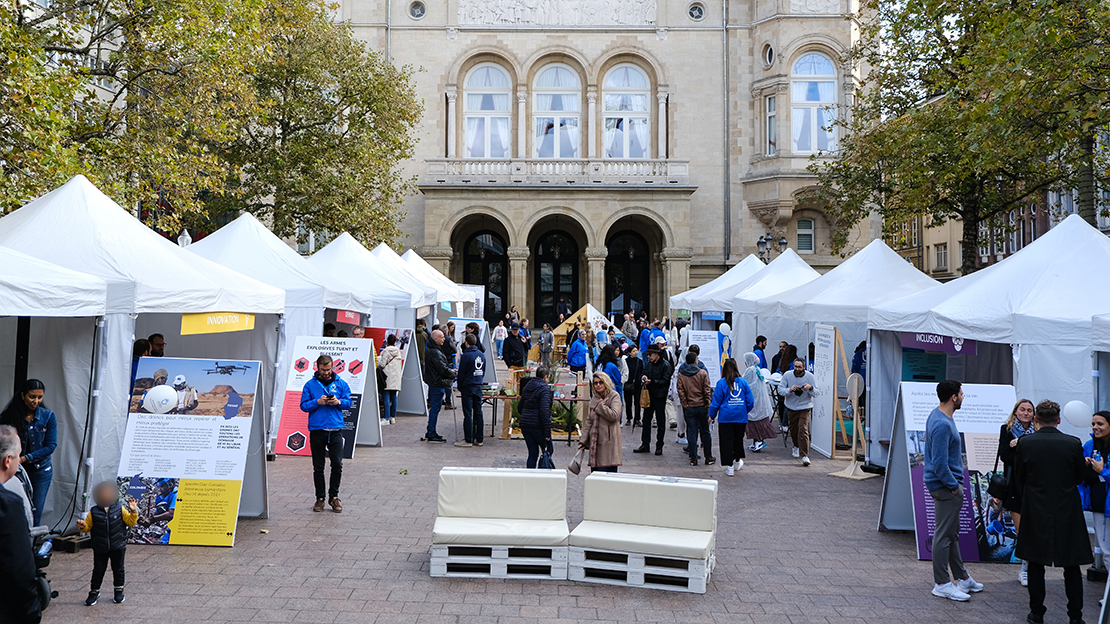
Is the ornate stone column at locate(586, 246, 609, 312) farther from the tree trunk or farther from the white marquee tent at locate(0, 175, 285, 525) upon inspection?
the white marquee tent at locate(0, 175, 285, 525)

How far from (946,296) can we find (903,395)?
2604 millimetres

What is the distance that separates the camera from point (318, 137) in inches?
960

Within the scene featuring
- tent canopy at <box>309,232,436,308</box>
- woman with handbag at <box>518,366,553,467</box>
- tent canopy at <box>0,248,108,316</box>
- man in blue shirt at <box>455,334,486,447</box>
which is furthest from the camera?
tent canopy at <box>309,232,436,308</box>

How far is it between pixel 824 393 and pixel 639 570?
7.41 m

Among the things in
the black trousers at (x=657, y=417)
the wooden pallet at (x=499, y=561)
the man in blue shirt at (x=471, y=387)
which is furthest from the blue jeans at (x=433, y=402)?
the wooden pallet at (x=499, y=561)

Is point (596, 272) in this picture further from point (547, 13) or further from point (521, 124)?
point (547, 13)

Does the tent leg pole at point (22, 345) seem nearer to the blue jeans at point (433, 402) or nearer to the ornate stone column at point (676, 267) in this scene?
the blue jeans at point (433, 402)

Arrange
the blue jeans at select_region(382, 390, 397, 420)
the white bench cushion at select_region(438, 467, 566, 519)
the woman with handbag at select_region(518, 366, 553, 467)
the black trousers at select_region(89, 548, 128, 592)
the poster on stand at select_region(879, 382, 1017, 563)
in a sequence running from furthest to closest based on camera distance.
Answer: the blue jeans at select_region(382, 390, 397, 420), the woman with handbag at select_region(518, 366, 553, 467), the poster on stand at select_region(879, 382, 1017, 563), the white bench cushion at select_region(438, 467, 566, 519), the black trousers at select_region(89, 548, 128, 592)

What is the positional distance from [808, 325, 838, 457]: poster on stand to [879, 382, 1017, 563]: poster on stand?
4.44m

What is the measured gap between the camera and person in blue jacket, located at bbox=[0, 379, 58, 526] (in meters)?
7.04

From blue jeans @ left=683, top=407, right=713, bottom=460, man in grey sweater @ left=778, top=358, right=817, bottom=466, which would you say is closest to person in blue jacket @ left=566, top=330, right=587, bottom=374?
man in grey sweater @ left=778, top=358, right=817, bottom=466

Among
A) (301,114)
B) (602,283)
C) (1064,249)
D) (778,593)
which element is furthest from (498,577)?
(602,283)

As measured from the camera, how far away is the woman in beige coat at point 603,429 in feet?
30.5

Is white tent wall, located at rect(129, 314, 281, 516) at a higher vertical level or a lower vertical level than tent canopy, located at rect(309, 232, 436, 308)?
lower
